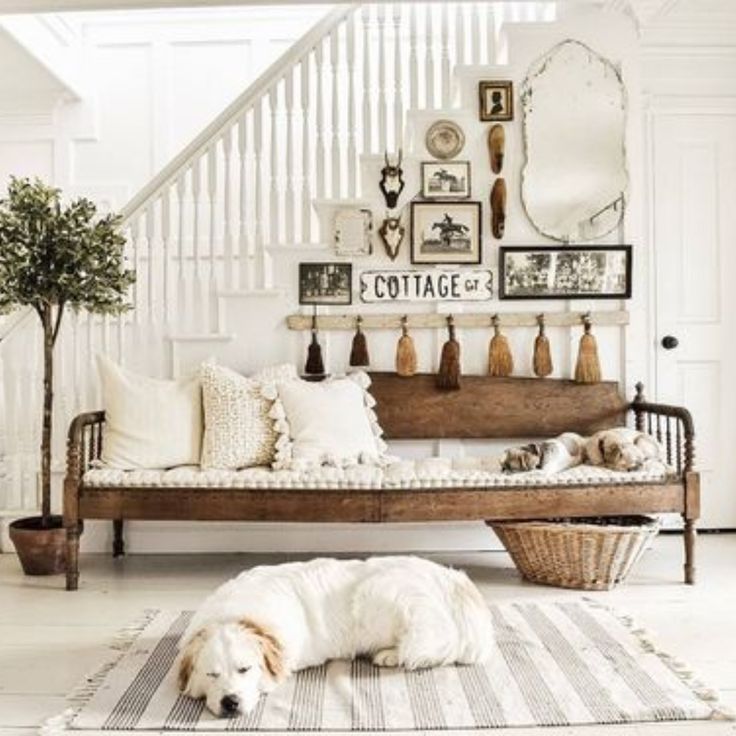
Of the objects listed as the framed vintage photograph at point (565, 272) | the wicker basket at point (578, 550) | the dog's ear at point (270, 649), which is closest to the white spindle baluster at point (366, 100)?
the framed vintage photograph at point (565, 272)

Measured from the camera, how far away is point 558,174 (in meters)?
4.78

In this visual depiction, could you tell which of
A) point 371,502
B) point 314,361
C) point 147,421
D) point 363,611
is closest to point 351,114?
point 314,361

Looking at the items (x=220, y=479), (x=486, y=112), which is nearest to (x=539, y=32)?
(x=486, y=112)

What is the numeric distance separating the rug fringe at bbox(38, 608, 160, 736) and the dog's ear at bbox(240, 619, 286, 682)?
524 mm

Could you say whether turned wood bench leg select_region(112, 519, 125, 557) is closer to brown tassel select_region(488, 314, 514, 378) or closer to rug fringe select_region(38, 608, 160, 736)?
rug fringe select_region(38, 608, 160, 736)

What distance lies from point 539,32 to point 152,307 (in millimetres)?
2322

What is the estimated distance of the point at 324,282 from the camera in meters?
4.74

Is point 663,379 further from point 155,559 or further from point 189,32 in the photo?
Result: point 189,32

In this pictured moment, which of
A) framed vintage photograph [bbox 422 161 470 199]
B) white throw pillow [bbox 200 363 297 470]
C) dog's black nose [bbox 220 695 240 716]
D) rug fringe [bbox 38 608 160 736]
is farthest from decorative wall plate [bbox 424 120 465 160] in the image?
dog's black nose [bbox 220 695 240 716]

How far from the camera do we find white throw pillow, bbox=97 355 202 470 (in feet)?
13.8

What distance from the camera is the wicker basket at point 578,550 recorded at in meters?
3.86

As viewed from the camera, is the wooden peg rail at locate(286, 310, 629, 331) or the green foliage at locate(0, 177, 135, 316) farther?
the wooden peg rail at locate(286, 310, 629, 331)

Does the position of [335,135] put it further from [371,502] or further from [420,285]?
[371,502]

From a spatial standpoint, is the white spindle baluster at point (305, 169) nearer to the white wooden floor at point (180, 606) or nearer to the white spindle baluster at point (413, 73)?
the white spindle baluster at point (413, 73)
